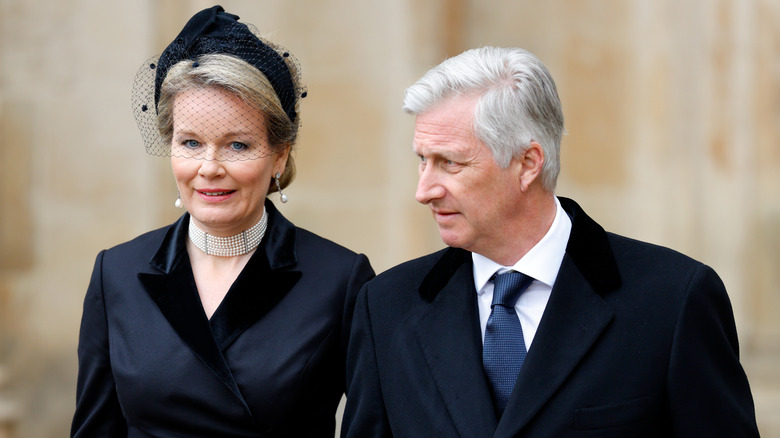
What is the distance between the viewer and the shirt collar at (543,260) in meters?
2.58

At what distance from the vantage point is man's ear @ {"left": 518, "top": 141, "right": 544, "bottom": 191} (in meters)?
2.56

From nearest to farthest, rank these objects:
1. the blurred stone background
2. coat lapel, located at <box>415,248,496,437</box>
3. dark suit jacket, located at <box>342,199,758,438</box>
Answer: dark suit jacket, located at <box>342,199,758,438</box>, coat lapel, located at <box>415,248,496,437</box>, the blurred stone background

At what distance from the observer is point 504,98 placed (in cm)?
251

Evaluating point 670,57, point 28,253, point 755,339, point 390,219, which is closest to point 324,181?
point 390,219

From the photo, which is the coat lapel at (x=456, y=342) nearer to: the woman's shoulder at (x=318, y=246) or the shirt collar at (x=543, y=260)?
the shirt collar at (x=543, y=260)

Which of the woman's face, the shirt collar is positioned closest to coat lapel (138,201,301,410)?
the woman's face

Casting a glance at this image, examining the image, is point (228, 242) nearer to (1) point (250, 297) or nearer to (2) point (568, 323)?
(1) point (250, 297)

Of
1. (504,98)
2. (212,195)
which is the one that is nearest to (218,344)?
(212,195)

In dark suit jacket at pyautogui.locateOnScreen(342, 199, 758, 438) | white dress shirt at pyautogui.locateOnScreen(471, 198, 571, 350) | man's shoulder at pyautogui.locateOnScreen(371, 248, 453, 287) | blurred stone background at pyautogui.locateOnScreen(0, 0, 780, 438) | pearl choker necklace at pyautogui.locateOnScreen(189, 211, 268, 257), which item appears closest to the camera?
dark suit jacket at pyautogui.locateOnScreen(342, 199, 758, 438)

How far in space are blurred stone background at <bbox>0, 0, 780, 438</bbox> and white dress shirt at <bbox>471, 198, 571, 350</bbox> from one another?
2702 mm

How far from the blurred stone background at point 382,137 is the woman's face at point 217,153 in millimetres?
2435

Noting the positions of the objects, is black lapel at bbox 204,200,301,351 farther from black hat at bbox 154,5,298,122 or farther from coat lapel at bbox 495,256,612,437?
coat lapel at bbox 495,256,612,437

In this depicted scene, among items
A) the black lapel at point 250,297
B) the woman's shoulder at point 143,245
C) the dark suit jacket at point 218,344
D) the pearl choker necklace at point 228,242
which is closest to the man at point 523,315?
the dark suit jacket at point 218,344

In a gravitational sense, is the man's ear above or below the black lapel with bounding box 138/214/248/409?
above
